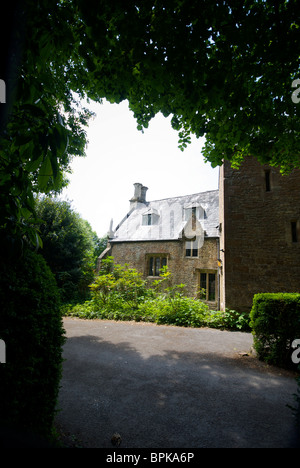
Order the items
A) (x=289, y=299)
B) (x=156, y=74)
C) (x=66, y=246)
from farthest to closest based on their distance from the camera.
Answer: (x=66, y=246) < (x=289, y=299) < (x=156, y=74)

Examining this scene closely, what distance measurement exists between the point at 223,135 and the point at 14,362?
484 cm

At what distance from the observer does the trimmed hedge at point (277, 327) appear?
481 cm

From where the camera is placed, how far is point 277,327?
16.1 ft

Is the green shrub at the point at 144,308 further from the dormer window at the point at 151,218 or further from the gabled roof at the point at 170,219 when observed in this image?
the dormer window at the point at 151,218

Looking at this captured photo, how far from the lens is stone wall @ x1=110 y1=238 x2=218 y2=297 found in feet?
48.1

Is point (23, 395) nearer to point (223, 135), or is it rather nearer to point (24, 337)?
point (24, 337)

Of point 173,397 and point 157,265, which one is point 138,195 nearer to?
point 157,265

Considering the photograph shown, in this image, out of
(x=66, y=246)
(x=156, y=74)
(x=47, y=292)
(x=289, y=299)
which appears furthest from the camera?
(x=66, y=246)

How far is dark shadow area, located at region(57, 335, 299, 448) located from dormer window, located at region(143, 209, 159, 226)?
14.4 metres

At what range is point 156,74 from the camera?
2871 mm

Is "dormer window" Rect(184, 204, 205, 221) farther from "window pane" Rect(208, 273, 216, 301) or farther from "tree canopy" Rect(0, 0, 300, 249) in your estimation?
"tree canopy" Rect(0, 0, 300, 249)

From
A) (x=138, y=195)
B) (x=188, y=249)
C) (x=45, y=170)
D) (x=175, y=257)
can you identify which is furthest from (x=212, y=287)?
(x=45, y=170)

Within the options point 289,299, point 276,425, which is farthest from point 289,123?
point 276,425

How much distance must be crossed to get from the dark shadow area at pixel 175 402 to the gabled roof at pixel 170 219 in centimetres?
1073
